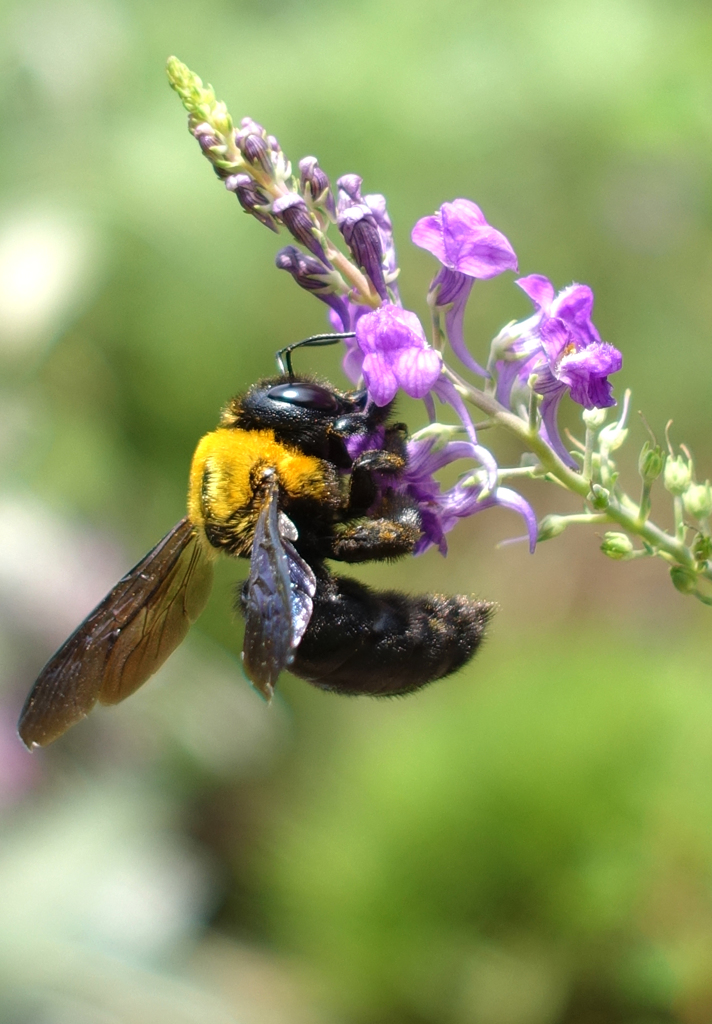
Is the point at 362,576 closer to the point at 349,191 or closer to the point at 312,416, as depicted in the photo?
the point at 312,416

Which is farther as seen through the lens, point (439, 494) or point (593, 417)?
point (439, 494)

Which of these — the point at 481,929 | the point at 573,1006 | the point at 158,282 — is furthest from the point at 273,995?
the point at 158,282

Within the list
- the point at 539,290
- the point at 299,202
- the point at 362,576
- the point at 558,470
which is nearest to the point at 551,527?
the point at 558,470

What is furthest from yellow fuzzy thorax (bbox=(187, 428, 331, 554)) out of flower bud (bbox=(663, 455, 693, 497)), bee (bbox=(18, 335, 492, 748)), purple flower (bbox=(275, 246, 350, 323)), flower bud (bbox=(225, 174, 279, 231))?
flower bud (bbox=(663, 455, 693, 497))

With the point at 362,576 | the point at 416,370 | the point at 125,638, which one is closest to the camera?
the point at 416,370

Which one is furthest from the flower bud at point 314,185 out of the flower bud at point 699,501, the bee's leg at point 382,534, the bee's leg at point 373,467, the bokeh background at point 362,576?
the bokeh background at point 362,576

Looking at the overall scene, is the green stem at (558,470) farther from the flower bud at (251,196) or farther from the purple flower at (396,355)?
the flower bud at (251,196)
